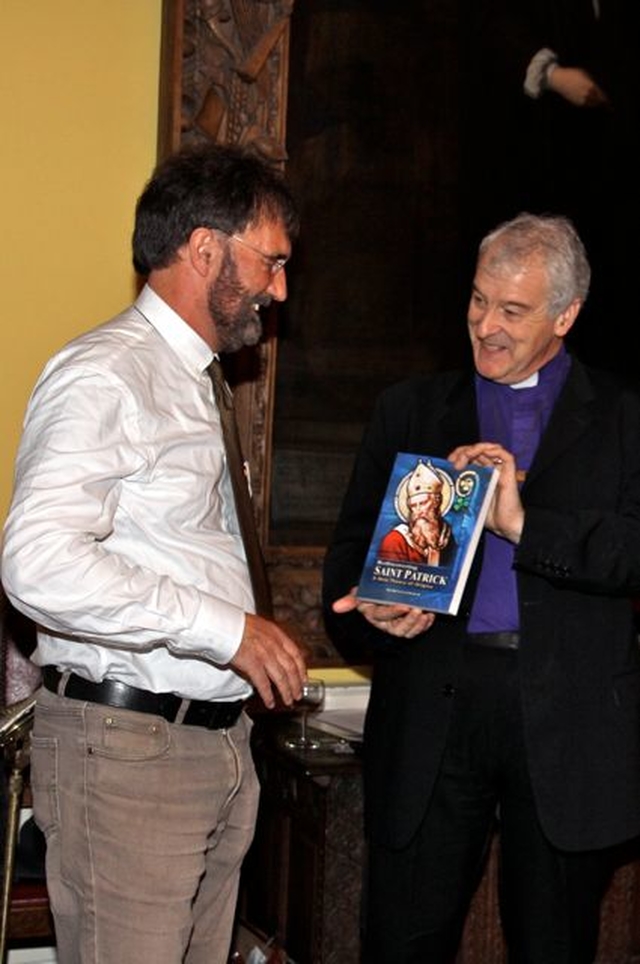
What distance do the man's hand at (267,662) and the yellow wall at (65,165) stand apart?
1.74 m

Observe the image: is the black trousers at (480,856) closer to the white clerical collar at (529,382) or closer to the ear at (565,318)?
the white clerical collar at (529,382)

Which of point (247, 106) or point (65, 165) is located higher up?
point (247, 106)

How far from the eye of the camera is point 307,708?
13.0 feet

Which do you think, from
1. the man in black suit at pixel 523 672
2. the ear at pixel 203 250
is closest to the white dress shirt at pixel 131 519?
the ear at pixel 203 250

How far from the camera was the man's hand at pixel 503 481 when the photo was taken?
113 inches

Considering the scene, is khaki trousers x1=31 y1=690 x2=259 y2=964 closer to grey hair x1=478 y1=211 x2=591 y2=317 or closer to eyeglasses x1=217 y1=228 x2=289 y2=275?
eyeglasses x1=217 y1=228 x2=289 y2=275

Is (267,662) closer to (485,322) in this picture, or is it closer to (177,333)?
(177,333)

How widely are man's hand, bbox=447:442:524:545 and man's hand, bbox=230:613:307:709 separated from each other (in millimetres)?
668

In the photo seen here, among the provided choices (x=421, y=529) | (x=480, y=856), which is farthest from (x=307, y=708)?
(x=421, y=529)

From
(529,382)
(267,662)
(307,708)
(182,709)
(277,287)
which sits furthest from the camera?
(307,708)

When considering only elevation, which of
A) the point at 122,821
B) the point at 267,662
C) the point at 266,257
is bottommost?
the point at 122,821

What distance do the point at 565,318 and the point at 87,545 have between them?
1.34m

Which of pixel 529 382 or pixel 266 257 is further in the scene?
pixel 529 382

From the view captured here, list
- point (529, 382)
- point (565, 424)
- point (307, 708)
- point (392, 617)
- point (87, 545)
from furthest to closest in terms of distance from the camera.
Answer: point (307, 708) → point (529, 382) → point (565, 424) → point (392, 617) → point (87, 545)
